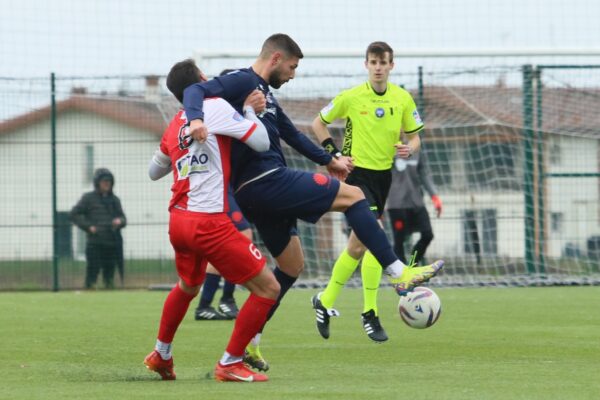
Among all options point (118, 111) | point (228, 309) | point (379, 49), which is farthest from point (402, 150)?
point (118, 111)

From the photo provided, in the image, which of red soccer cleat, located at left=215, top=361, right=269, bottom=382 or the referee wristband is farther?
the referee wristband

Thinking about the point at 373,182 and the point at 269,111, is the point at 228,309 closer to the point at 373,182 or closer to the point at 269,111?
the point at 373,182

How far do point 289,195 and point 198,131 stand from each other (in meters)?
0.87

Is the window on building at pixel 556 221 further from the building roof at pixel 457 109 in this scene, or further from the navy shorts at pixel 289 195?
the navy shorts at pixel 289 195

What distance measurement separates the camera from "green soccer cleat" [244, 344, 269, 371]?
7.27 m

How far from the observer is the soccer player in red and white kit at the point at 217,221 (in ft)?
21.7

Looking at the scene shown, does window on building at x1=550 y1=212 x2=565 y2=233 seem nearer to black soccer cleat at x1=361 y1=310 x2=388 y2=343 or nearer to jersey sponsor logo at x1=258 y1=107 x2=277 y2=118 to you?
black soccer cleat at x1=361 y1=310 x2=388 y2=343

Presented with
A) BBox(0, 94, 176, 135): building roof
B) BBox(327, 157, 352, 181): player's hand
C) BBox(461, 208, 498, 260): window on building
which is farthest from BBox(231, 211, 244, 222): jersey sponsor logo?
BBox(461, 208, 498, 260): window on building

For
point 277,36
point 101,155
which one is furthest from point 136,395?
point 101,155

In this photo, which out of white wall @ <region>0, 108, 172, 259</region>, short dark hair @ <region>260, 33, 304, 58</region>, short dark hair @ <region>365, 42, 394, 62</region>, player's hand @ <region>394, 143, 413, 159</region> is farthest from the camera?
white wall @ <region>0, 108, 172, 259</region>

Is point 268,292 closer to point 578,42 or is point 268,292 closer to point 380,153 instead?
point 380,153

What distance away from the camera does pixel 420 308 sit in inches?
306

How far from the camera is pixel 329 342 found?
898cm

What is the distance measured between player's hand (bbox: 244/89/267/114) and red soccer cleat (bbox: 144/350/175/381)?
1.51 m
